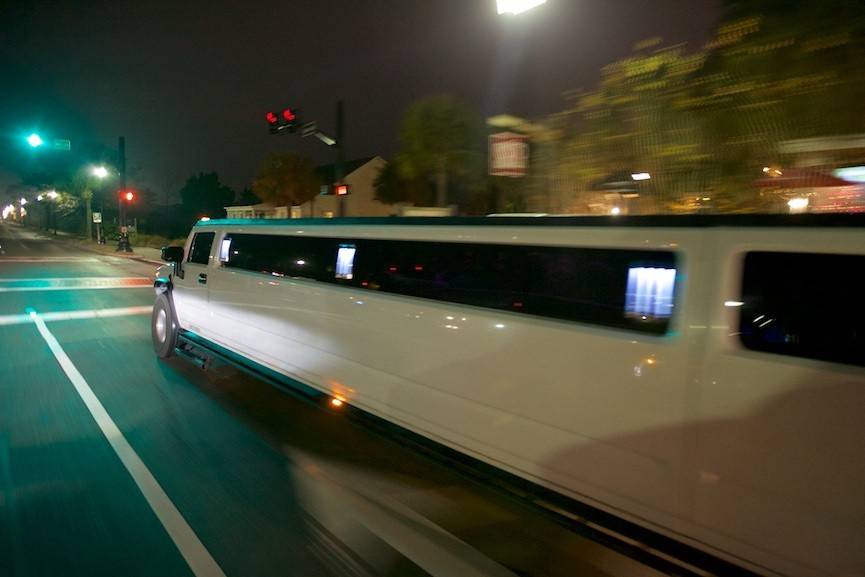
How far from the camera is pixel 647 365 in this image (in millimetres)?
3105

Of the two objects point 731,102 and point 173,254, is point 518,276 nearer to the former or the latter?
point 731,102

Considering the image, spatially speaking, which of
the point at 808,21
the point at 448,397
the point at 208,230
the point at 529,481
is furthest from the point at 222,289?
the point at 808,21

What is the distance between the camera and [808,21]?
5.35 meters

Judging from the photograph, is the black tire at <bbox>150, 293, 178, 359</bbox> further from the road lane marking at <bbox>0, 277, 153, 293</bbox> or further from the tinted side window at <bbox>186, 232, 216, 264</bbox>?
the road lane marking at <bbox>0, 277, 153, 293</bbox>

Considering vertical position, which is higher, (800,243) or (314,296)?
(800,243)

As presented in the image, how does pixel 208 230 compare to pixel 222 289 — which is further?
pixel 208 230

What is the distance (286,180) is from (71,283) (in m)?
22.9

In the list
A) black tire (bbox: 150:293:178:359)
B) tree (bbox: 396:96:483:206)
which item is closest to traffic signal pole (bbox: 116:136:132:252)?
A: tree (bbox: 396:96:483:206)

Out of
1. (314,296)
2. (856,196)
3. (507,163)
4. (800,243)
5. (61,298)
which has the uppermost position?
(507,163)

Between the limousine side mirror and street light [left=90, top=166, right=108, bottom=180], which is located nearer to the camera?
the limousine side mirror

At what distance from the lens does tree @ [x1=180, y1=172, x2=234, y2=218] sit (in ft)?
265

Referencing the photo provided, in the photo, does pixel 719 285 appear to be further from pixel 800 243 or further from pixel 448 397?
pixel 448 397

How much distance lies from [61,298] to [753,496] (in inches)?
650

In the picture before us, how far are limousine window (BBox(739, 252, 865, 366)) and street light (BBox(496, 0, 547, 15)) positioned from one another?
21.9 ft
